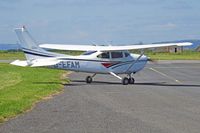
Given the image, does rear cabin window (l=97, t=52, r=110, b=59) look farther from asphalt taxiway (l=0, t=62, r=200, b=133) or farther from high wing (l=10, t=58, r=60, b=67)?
asphalt taxiway (l=0, t=62, r=200, b=133)

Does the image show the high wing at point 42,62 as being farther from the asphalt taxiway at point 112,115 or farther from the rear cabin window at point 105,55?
the asphalt taxiway at point 112,115

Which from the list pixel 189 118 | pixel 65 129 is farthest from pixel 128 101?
pixel 65 129

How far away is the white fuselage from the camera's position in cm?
2822

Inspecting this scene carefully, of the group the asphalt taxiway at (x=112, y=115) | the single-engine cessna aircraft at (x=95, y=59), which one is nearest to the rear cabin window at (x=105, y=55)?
the single-engine cessna aircraft at (x=95, y=59)

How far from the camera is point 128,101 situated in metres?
17.9

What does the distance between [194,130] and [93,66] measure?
1763 cm

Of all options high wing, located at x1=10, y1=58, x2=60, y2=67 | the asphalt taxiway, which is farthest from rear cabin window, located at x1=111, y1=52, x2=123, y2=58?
the asphalt taxiway

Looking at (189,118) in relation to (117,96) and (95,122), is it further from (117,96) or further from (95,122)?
(117,96)

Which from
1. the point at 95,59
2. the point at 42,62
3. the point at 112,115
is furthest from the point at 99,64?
the point at 112,115

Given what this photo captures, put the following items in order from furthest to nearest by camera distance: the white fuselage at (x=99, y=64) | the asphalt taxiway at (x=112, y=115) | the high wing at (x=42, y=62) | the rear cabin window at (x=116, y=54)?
the rear cabin window at (x=116, y=54)
the white fuselage at (x=99, y=64)
the high wing at (x=42, y=62)
the asphalt taxiway at (x=112, y=115)

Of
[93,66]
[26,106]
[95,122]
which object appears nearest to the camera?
[95,122]

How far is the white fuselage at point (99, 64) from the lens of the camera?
92.6ft

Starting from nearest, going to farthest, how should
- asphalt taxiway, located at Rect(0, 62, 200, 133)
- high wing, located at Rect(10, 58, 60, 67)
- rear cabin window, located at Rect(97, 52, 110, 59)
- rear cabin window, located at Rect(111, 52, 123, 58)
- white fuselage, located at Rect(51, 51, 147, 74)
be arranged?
asphalt taxiway, located at Rect(0, 62, 200, 133)
high wing, located at Rect(10, 58, 60, 67)
white fuselage, located at Rect(51, 51, 147, 74)
rear cabin window, located at Rect(97, 52, 110, 59)
rear cabin window, located at Rect(111, 52, 123, 58)

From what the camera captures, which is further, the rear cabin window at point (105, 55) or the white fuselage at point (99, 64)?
→ the rear cabin window at point (105, 55)
